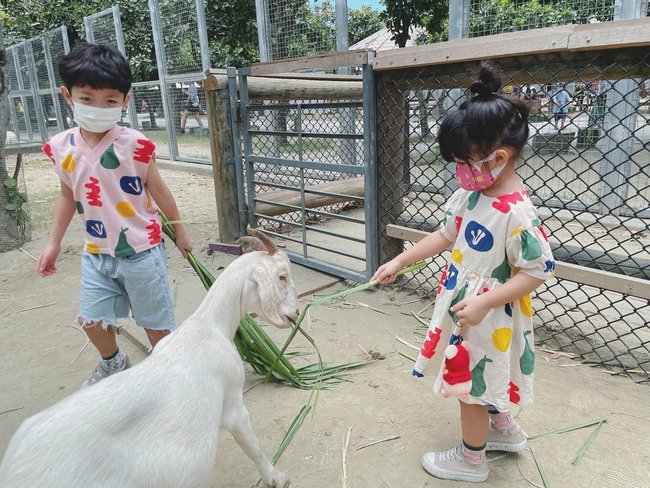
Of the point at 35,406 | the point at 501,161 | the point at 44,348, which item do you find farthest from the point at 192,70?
the point at 501,161

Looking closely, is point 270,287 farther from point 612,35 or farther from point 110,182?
point 612,35

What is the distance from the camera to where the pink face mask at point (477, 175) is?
5.45 feet

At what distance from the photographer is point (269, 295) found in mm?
1647

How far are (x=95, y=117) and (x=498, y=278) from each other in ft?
5.66

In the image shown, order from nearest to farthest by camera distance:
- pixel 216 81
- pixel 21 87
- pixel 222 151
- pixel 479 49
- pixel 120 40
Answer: pixel 479 49
pixel 216 81
pixel 222 151
pixel 120 40
pixel 21 87

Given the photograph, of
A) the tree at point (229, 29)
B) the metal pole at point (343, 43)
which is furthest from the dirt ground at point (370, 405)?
the tree at point (229, 29)

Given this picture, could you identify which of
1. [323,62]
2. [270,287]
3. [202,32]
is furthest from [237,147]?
[202,32]

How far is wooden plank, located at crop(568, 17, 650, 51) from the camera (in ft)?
7.15

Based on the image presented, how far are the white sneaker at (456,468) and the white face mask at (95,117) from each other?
1904 millimetres

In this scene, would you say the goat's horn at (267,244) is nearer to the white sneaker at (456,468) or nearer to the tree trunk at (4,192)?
the white sneaker at (456,468)

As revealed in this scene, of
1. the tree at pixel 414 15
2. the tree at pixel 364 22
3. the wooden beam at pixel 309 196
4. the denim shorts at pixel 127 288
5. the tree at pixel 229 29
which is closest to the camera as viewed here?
the denim shorts at pixel 127 288

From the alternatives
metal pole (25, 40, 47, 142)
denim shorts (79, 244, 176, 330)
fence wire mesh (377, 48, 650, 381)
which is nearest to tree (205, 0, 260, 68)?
metal pole (25, 40, 47, 142)

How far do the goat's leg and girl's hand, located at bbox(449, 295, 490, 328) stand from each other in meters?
0.79

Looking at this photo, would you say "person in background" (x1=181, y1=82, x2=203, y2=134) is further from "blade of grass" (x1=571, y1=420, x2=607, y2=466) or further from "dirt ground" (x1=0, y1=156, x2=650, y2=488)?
"blade of grass" (x1=571, y1=420, x2=607, y2=466)
